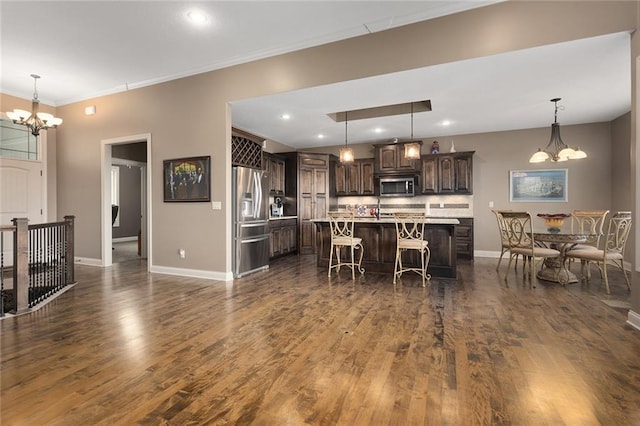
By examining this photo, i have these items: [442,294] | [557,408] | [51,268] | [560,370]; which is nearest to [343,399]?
[557,408]

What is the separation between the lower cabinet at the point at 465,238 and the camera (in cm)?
658

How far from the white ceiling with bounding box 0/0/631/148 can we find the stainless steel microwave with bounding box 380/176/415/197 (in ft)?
6.02

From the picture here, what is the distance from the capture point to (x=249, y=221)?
509 cm

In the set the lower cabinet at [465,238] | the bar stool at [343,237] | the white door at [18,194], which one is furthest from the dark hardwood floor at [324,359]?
the white door at [18,194]

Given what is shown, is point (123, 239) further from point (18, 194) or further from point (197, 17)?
point (197, 17)

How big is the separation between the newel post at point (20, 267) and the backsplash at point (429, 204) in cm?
650

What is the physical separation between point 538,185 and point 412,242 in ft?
13.4

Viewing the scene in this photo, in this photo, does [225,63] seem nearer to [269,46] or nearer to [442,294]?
[269,46]

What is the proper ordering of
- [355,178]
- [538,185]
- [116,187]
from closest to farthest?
[538,185]
[355,178]
[116,187]

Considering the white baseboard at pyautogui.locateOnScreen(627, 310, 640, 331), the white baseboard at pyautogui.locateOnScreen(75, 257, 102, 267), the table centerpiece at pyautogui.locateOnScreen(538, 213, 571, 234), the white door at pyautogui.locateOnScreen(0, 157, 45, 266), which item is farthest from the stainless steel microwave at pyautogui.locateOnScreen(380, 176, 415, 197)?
the white door at pyautogui.locateOnScreen(0, 157, 45, 266)

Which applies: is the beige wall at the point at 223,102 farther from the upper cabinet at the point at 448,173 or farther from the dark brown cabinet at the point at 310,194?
the dark brown cabinet at the point at 310,194

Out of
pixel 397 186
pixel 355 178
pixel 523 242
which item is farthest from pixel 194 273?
pixel 523 242

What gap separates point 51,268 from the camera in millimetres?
4152

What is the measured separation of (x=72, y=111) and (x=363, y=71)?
602 cm
